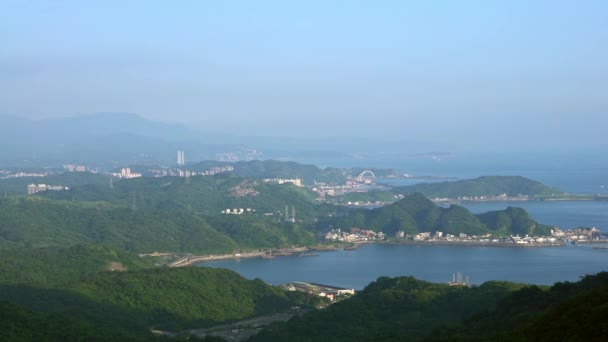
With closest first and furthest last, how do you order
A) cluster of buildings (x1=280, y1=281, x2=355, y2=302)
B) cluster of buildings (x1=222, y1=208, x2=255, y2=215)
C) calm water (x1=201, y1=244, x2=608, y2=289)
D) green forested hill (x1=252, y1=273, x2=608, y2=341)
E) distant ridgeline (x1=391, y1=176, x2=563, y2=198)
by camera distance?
green forested hill (x1=252, y1=273, x2=608, y2=341), cluster of buildings (x1=280, y1=281, x2=355, y2=302), calm water (x1=201, y1=244, x2=608, y2=289), cluster of buildings (x1=222, y1=208, x2=255, y2=215), distant ridgeline (x1=391, y1=176, x2=563, y2=198)

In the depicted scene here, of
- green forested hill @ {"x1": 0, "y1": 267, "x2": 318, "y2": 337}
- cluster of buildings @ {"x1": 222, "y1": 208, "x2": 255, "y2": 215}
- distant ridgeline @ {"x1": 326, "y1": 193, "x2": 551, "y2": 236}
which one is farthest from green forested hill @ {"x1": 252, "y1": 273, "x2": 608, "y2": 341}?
cluster of buildings @ {"x1": 222, "y1": 208, "x2": 255, "y2": 215}

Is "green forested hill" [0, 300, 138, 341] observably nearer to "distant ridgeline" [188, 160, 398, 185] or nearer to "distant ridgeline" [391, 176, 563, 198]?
"distant ridgeline" [391, 176, 563, 198]

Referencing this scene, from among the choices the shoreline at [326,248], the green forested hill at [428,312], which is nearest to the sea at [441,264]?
the shoreline at [326,248]

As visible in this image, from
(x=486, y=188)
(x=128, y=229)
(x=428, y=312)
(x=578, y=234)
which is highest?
(x=486, y=188)

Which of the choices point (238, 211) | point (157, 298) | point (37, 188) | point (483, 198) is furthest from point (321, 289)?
point (37, 188)

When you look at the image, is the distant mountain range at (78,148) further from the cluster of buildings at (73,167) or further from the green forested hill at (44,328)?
the green forested hill at (44,328)

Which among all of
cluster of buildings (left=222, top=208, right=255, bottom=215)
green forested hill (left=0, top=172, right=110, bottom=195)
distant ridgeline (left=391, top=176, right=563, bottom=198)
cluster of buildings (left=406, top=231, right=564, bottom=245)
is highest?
green forested hill (left=0, top=172, right=110, bottom=195)

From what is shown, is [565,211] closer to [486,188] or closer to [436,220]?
[436,220]
